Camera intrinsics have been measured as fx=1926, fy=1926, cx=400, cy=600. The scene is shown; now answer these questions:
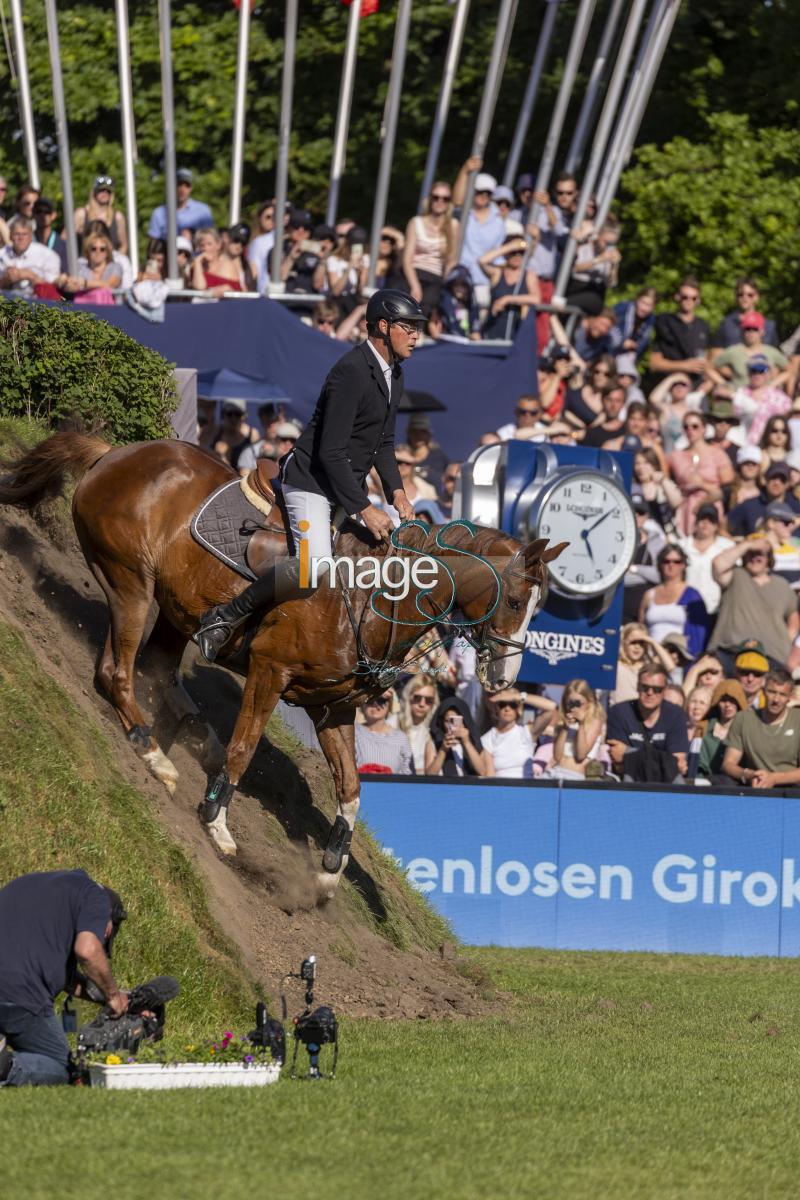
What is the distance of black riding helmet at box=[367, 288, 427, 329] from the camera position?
11.5 metres

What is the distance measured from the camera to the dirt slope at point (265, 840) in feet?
37.9

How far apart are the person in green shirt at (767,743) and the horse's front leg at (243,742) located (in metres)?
6.02

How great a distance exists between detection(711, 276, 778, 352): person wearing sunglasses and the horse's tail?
12.1 m

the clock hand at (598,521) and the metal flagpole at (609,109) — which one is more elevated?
the metal flagpole at (609,109)

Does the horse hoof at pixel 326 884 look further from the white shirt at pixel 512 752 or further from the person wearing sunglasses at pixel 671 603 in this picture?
the person wearing sunglasses at pixel 671 603

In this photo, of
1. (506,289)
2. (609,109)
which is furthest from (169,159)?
(609,109)

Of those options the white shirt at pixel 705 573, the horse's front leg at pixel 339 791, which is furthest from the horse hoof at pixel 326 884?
the white shirt at pixel 705 573

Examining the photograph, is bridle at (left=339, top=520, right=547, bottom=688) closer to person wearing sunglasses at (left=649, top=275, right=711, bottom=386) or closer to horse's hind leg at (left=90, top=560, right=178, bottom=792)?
horse's hind leg at (left=90, top=560, right=178, bottom=792)

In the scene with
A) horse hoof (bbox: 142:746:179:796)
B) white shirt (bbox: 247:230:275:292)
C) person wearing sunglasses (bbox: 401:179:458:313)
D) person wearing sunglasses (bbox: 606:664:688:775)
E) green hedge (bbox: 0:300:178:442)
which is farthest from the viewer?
white shirt (bbox: 247:230:275:292)

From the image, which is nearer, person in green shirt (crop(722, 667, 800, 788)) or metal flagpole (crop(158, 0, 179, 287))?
person in green shirt (crop(722, 667, 800, 788))

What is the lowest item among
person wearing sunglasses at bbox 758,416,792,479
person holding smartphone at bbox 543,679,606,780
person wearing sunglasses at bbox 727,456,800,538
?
person holding smartphone at bbox 543,679,606,780

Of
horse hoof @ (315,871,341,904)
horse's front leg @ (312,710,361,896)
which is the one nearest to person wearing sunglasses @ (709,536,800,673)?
horse's front leg @ (312,710,361,896)

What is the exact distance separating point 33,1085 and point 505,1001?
14.2 ft

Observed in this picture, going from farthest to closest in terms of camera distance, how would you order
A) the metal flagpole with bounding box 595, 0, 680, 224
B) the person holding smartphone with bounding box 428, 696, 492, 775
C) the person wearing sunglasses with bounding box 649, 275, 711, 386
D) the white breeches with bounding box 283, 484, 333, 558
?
1. the metal flagpole with bounding box 595, 0, 680, 224
2. the person wearing sunglasses with bounding box 649, 275, 711, 386
3. the person holding smartphone with bounding box 428, 696, 492, 775
4. the white breeches with bounding box 283, 484, 333, 558
